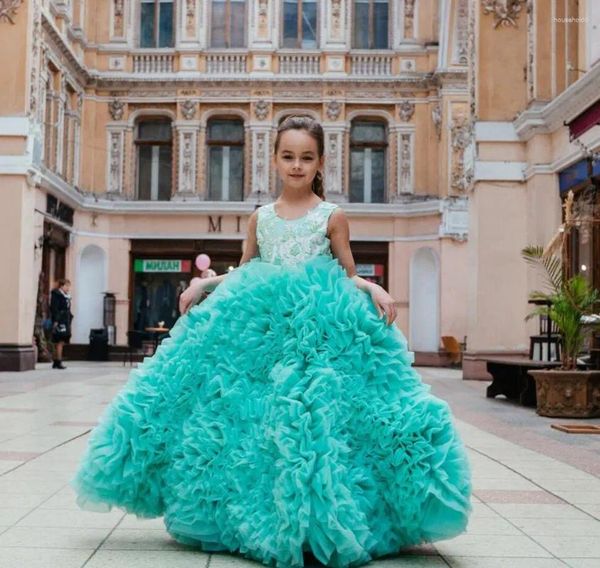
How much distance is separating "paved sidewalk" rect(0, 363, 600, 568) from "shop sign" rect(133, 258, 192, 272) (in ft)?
59.3

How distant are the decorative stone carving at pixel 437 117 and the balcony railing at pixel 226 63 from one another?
18.2ft

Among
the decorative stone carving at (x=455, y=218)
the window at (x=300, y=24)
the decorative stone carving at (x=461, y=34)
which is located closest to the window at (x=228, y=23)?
the window at (x=300, y=24)

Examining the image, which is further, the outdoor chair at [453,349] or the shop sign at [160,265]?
the shop sign at [160,265]

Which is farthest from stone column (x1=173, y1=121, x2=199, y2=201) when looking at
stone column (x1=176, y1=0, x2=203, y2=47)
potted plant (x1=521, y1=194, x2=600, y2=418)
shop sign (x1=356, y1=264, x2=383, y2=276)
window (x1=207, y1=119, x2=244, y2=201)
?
potted plant (x1=521, y1=194, x2=600, y2=418)

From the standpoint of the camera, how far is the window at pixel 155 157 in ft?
92.9

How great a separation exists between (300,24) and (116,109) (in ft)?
19.3

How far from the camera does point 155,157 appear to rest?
2841 cm

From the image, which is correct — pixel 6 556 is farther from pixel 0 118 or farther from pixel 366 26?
pixel 366 26

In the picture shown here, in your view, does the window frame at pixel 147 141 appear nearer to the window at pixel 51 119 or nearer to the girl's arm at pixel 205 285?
the window at pixel 51 119

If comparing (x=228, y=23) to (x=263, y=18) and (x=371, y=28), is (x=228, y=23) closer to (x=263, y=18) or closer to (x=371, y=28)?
(x=263, y=18)

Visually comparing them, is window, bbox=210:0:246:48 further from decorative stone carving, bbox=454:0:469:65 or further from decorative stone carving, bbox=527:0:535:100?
decorative stone carving, bbox=527:0:535:100

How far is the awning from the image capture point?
13013mm

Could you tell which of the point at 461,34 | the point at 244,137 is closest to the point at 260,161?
the point at 244,137

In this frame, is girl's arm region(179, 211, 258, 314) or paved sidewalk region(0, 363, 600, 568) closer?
paved sidewalk region(0, 363, 600, 568)
